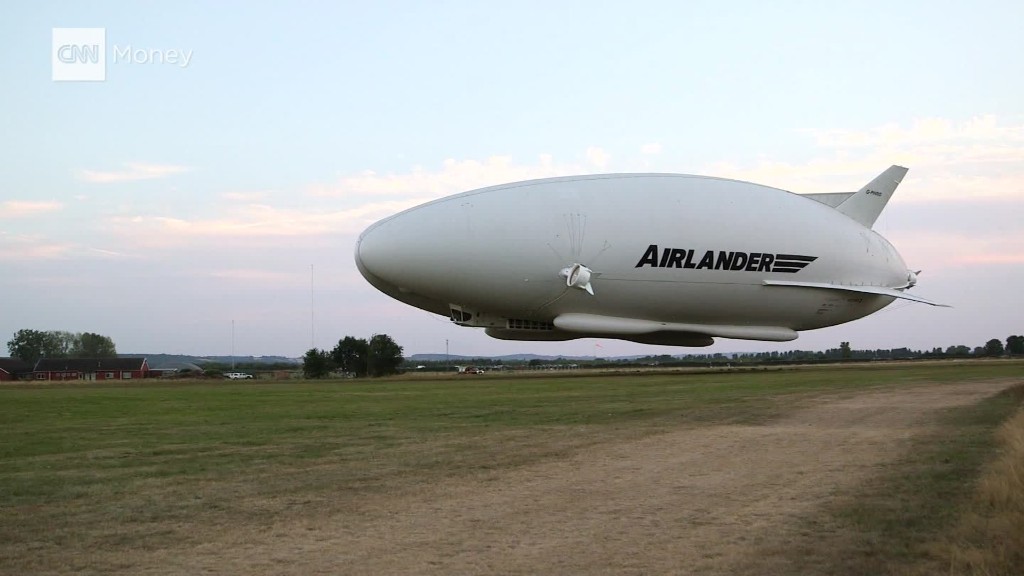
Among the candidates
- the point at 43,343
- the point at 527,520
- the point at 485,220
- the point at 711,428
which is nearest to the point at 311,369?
the point at 485,220

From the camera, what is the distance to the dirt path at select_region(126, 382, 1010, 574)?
7184 mm

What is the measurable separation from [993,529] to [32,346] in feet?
538

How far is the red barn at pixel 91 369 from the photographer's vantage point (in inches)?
3423

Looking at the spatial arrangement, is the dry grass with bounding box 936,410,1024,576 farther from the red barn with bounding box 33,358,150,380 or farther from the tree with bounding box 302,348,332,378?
the red barn with bounding box 33,358,150,380

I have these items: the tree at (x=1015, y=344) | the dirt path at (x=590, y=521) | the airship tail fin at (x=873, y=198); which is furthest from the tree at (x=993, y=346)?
the dirt path at (x=590, y=521)

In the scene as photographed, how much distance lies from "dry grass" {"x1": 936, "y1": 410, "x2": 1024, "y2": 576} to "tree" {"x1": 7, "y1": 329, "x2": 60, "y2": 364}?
15805 centimetres

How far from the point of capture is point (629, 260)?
35.2 meters

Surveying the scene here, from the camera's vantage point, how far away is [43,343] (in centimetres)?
15062

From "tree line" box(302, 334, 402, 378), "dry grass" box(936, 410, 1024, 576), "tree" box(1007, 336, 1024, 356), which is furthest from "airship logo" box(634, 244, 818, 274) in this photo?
"tree" box(1007, 336, 1024, 356)

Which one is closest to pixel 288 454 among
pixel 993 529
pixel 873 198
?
pixel 993 529

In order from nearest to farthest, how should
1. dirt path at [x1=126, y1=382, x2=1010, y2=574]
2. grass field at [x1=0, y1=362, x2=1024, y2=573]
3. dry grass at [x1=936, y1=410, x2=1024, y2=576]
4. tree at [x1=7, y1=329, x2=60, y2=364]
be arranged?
1. dry grass at [x1=936, y1=410, x2=1024, y2=576]
2. dirt path at [x1=126, y1=382, x2=1010, y2=574]
3. grass field at [x1=0, y1=362, x2=1024, y2=573]
4. tree at [x1=7, y1=329, x2=60, y2=364]

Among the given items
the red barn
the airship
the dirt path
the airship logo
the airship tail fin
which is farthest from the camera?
the red barn

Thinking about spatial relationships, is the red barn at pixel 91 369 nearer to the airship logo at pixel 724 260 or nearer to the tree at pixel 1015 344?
the airship logo at pixel 724 260

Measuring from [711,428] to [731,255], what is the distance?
20.7 metres
